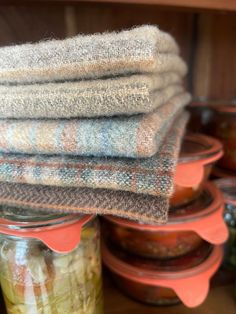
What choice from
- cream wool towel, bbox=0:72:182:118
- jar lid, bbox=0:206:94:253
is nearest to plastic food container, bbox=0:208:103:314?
jar lid, bbox=0:206:94:253

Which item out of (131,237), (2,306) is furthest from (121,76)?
(2,306)

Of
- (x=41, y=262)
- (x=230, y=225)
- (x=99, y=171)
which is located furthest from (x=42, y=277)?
(x=230, y=225)

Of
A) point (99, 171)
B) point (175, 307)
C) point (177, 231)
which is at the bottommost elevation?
point (175, 307)

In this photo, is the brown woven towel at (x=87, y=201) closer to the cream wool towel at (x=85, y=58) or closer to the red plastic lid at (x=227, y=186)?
the cream wool towel at (x=85, y=58)

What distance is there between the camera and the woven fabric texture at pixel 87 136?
251mm

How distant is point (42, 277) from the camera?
308 millimetres

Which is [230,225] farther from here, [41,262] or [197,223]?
[41,262]

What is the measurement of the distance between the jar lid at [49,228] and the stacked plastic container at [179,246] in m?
0.09

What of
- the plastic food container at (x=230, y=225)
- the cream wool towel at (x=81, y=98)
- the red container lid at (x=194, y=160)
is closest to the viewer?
the cream wool towel at (x=81, y=98)

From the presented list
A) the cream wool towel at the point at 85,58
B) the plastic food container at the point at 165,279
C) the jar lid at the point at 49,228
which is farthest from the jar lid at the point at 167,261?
the cream wool towel at the point at 85,58

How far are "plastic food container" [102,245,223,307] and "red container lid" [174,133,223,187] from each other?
11cm

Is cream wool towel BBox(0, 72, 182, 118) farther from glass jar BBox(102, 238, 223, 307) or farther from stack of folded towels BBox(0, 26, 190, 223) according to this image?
glass jar BBox(102, 238, 223, 307)

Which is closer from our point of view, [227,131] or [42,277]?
[42,277]

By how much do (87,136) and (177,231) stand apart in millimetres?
191
